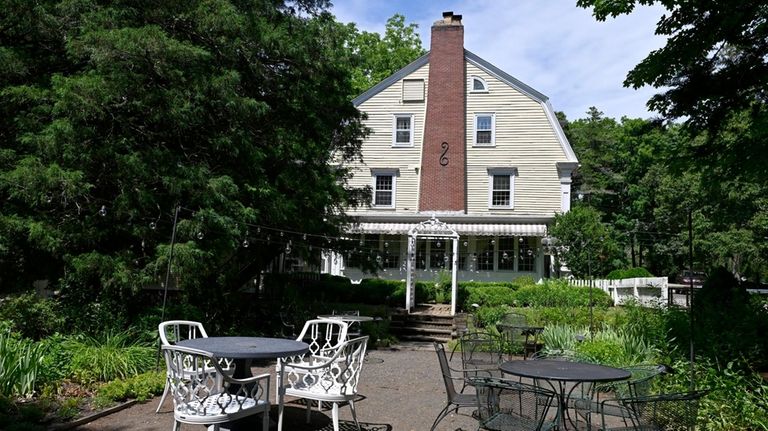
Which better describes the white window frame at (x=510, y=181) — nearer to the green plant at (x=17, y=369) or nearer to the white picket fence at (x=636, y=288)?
the white picket fence at (x=636, y=288)

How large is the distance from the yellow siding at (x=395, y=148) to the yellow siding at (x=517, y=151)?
203 cm

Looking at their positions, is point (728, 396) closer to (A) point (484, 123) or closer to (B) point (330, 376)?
(B) point (330, 376)

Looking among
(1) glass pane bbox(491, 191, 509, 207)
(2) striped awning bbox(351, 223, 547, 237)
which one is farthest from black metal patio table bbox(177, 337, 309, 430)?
(1) glass pane bbox(491, 191, 509, 207)

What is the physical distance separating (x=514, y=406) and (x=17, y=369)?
5.64 meters

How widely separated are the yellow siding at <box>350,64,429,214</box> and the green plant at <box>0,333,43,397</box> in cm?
1633

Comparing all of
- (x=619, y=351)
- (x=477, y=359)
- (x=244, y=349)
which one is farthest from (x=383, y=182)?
(x=244, y=349)

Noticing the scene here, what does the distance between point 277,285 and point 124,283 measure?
23.4 ft

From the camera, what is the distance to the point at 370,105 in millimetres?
23562

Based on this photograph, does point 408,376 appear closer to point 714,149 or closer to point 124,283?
point 124,283

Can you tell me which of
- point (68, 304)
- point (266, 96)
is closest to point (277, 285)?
point (266, 96)

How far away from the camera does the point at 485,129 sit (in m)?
22.8

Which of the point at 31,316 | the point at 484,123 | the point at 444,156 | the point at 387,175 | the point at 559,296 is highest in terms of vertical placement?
the point at 484,123

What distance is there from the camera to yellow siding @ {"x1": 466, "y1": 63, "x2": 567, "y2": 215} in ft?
72.3

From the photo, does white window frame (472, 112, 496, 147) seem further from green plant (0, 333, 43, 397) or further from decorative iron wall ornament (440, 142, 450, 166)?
green plant (0, 333, 43, 397)
